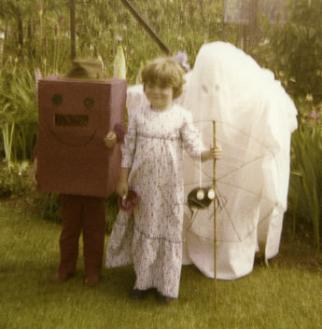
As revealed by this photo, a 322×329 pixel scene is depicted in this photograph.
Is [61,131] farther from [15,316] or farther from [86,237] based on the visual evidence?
[15,316]

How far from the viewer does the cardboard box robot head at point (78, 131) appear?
340 centimetres

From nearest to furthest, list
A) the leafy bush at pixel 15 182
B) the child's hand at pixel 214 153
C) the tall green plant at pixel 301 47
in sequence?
the child's hand at pixel 214 153 < the leafy bush at pixel 15 182 < the tall green plant at pixel 301 47

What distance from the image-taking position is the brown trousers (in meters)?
3.69

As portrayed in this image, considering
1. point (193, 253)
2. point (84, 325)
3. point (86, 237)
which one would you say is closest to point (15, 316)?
point (84, 325)

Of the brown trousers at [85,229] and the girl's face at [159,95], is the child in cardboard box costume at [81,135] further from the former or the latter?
the girl's face at [159,95]

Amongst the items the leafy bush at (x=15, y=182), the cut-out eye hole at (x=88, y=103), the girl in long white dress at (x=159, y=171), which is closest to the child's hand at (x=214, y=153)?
the girl in long white dress at (x=159, y=171)

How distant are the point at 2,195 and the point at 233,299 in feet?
8.28

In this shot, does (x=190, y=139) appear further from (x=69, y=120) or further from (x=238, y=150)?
(x=69, y=120)

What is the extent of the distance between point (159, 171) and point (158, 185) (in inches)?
3.2

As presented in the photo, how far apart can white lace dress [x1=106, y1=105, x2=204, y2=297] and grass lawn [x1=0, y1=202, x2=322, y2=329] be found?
0.60 ft

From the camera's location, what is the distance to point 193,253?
4.06 metres

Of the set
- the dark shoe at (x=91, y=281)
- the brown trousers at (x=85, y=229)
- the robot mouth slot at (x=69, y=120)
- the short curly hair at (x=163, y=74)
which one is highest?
the short curly hair at (x=163, y=74)

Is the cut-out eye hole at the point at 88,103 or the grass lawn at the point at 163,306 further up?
the cut-out eye hole at the point at 88,103

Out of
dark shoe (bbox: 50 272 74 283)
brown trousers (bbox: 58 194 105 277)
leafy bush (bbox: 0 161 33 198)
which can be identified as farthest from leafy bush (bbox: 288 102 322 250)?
leafy bush (bbox: 0 161 33 198)
